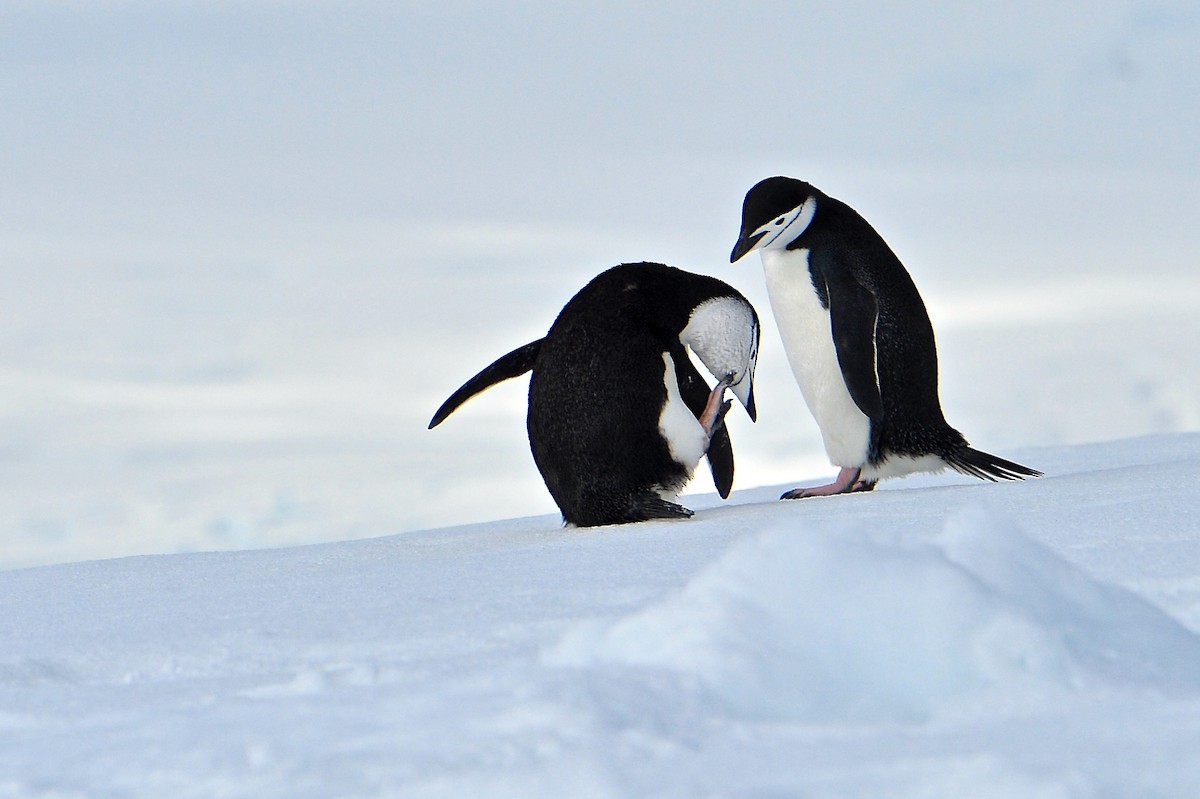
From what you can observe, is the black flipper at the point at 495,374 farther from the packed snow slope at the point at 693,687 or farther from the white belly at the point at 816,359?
the packed snow slope at the point at 693,687

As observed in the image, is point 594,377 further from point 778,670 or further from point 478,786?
point 478,786

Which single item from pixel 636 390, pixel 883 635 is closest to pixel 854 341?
pixel 636 390

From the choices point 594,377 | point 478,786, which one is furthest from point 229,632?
point 594,377

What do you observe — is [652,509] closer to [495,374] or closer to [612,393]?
[612,393]

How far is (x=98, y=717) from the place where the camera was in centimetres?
163

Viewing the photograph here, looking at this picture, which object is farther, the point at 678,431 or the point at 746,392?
the point at 746,392

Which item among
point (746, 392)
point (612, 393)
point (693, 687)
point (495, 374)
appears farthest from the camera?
point (495, 374)

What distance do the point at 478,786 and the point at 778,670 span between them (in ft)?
1.37

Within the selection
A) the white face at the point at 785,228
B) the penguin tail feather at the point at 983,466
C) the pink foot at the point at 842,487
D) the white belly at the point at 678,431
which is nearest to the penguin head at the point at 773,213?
the white face at the point at 785,228

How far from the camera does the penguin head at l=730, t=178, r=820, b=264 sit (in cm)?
424

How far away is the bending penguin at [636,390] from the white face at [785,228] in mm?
378

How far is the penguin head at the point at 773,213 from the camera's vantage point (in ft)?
13.9

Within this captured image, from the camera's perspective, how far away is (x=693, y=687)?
1448mm

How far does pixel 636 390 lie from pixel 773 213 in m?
0.97
